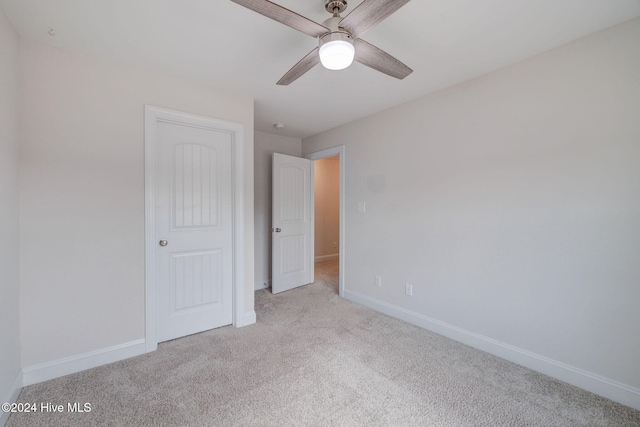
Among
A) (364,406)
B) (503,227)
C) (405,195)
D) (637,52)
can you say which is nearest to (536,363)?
(503,227)

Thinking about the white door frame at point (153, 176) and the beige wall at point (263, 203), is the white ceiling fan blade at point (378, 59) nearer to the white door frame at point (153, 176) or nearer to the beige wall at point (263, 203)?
the white door frame at point (153, 176)

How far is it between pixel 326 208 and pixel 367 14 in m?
4.97

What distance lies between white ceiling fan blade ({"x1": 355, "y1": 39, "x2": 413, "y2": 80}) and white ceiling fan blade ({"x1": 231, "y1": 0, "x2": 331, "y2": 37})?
0.75 ft

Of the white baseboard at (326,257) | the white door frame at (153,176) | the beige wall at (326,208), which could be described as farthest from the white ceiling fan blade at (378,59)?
the white baseboard at (326,257)

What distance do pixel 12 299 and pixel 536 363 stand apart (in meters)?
3.72

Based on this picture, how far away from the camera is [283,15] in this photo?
1207 mm

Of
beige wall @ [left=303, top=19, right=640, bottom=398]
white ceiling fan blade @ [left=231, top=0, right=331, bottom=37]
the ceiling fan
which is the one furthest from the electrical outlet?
white ceiling fan blade @ [left=231, top=0, right=331, bottom=37]

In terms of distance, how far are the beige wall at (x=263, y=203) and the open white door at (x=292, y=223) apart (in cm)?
33

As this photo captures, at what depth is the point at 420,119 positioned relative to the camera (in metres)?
2.75

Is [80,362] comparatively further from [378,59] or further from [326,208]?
[326,208]

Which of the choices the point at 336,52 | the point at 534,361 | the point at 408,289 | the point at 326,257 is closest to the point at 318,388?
the point at 408,289

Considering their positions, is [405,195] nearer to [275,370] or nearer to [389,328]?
[389,328]

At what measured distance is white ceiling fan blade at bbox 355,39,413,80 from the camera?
4.69 ft

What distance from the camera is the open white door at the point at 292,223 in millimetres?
3789
